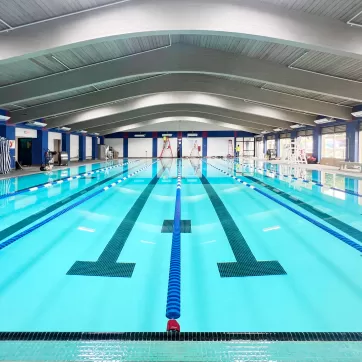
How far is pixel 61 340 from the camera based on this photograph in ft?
6.01

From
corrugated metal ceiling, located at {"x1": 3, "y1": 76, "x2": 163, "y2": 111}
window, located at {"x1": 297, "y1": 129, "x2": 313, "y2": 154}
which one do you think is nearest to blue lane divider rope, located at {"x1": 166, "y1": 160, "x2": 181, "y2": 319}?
corrugated metal ceiling, located at {"x1": 3, "y1": 76, "x2": 163, "y2": 111}

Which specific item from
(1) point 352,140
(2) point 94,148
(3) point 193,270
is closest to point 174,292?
(3) point 193,270

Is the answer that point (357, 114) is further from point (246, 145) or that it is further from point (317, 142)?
point (246, 145)

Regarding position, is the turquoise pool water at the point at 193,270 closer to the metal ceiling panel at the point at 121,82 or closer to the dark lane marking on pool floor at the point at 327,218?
the dark lane marking on pool floor at the point at 327,218

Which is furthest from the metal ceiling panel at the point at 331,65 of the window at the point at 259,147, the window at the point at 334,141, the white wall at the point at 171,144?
the white wall at the point at 171,144

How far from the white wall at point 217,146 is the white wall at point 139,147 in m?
6.43

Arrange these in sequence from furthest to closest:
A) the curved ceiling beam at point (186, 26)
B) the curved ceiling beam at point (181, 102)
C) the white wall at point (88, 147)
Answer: the white wall at point (88, 147) < the curved ceiling beam at point (181, 102) < the curved ceiling beam at point (186, 26)

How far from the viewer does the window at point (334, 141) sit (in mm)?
19078

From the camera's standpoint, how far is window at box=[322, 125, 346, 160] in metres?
19.1

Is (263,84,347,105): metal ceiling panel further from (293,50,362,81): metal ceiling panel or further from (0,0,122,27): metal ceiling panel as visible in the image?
(0,0,122,27): metal ceiling panel

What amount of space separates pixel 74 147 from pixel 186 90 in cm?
1559

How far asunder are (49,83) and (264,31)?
766cm

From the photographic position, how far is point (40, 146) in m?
20.5

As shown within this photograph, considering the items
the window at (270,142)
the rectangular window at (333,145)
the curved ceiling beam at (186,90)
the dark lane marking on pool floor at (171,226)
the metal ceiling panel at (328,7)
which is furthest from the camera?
the window at (270,142)
